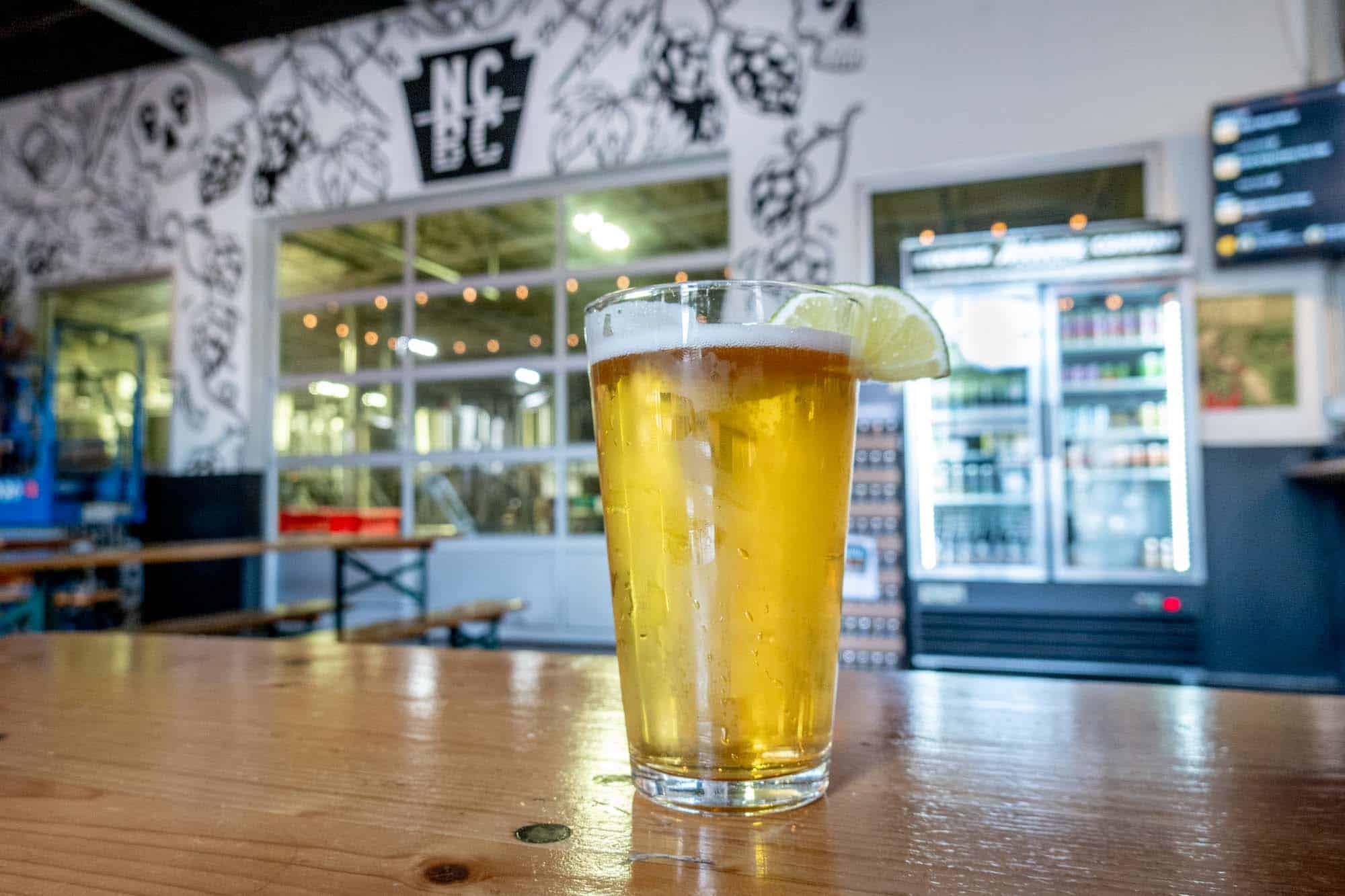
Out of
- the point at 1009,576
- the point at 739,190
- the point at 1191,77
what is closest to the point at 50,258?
the point at 739,190

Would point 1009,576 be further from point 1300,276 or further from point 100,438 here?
point 100,438

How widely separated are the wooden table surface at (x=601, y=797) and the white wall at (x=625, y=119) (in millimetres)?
4288

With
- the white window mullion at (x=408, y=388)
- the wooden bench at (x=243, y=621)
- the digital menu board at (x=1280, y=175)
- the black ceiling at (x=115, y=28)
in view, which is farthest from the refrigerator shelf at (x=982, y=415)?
the black ceiling at (x=115, y=28)

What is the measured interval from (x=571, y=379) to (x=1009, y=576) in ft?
9.33

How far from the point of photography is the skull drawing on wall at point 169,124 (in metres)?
6.30

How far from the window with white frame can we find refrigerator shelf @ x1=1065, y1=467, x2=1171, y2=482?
2254 mm

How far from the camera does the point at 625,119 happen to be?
203 inches

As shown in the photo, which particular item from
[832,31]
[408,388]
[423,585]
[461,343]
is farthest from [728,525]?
[408,388]

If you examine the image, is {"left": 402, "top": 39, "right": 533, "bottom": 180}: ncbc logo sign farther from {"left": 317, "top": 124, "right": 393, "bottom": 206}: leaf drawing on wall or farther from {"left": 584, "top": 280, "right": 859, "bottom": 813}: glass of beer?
{"left": 584, "top": 280, "right": 859, "bottom": 813}: glass of beer

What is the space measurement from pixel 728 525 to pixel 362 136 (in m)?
6.21

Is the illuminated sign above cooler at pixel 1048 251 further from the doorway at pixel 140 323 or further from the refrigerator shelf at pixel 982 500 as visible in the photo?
the doorway at pixel 140 323

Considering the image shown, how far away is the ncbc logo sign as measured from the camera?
5.43 metres

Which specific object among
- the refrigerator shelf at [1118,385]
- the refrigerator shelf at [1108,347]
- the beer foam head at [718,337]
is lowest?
the beer foam head at [718,337]

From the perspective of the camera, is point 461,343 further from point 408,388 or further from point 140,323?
point 140,323
